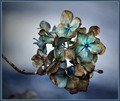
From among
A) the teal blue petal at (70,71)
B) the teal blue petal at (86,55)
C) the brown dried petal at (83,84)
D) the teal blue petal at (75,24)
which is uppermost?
the teal blue petal at (75,24)

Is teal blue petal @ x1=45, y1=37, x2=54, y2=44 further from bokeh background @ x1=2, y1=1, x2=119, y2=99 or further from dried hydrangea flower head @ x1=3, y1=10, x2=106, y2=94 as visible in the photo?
bokeh background @ x1=2, y1=1, x2=119, y2=99

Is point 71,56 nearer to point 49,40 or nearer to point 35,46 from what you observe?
point 49,40

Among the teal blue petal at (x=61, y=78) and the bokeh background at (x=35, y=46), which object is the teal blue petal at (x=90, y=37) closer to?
the teal blue petal at (x=61, y=78)

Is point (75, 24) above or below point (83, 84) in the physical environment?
above

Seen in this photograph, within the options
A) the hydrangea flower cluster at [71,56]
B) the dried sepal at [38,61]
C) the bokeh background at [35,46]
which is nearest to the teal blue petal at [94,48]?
the hydrangea flower cluster at [71,56]

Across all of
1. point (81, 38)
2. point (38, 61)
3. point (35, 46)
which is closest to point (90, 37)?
point (81, 38)
